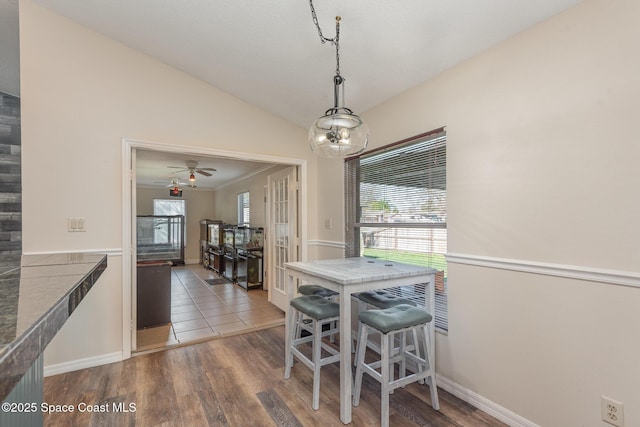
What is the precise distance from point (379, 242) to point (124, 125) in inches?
98.6

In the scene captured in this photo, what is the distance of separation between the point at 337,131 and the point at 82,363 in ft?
9.06

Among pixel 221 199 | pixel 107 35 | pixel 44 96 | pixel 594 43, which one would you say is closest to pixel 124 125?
pixel 44 96

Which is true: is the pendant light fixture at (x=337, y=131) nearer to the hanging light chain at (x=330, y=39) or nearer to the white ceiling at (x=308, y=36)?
the hanging light chain at (x=330, y=39)

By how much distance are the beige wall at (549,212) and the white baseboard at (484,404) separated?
0.04 m

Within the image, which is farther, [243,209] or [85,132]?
[243,209]

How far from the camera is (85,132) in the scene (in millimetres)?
2551

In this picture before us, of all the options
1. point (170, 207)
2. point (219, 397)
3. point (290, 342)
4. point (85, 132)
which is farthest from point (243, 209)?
point (219, 397)

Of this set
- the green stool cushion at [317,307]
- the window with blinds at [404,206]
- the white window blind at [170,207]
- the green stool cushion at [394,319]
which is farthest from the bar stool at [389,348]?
the white window blind at [170,207]

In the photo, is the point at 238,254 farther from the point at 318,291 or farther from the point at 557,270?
the point at 557,270

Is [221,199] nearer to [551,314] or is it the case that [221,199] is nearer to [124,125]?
[124,125]

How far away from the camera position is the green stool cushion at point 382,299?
2.31m

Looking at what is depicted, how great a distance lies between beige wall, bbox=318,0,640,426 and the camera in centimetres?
143

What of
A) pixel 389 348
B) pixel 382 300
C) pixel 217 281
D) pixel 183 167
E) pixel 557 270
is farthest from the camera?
pixel 217 281

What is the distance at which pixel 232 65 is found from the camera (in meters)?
2.68
